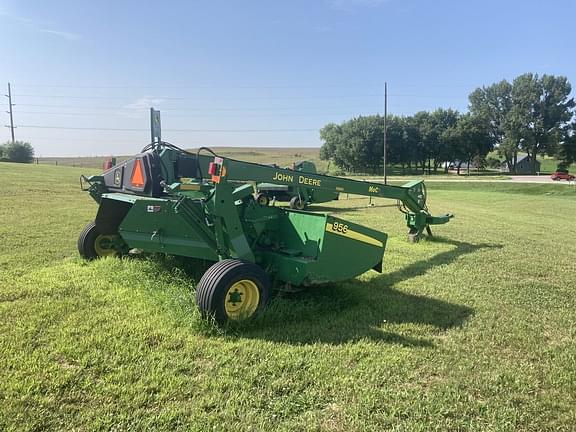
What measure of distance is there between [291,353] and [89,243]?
13.2 feet

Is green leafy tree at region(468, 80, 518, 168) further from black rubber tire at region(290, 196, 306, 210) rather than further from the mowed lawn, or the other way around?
the mowed lawn

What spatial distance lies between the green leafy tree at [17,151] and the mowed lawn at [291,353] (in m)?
60.1

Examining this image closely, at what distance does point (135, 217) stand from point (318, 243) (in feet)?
6.70

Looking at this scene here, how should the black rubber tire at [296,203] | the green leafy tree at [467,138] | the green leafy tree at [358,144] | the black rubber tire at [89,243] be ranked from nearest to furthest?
the black rubber tire at [89,243]
the black rubber tire at [296,203]
the green leafy tree at [467,138]
the green leafy tree at [358,144]

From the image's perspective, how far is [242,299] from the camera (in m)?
4.21

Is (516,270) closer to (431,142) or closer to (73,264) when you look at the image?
(73,264)

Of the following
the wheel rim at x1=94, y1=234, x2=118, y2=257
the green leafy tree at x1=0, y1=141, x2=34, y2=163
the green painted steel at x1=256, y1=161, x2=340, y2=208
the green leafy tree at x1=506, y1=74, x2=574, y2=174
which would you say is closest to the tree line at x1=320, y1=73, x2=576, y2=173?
the green leafy tree at x1=506, y1=74, x2=574, y2=174

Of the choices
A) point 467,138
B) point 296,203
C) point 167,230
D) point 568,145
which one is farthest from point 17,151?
point 568,145

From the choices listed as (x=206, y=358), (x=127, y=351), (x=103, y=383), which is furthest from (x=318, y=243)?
(x=103, y=383)

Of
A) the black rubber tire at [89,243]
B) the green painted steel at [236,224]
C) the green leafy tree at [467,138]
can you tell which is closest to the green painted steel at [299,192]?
the black rubber tire at [89,243]

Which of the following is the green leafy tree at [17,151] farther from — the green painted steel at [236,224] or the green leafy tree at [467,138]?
the green painted steel at [236,224]

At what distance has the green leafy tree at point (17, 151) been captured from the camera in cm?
5738

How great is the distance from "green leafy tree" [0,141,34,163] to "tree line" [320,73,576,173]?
4251 centimetres

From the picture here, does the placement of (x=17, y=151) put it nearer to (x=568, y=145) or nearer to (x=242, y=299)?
(x=242, y=299)
